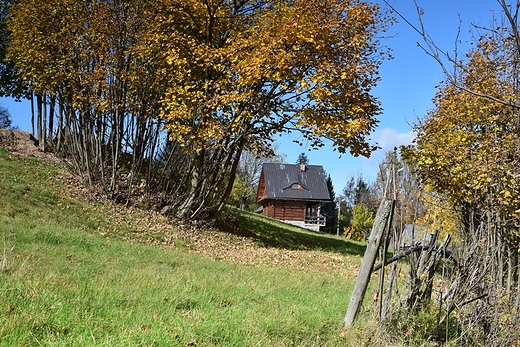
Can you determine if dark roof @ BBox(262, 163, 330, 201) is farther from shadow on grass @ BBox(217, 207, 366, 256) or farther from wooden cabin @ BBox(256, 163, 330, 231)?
shadow on grass @ BBox(217, 207, 366, 256)

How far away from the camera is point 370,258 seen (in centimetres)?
415

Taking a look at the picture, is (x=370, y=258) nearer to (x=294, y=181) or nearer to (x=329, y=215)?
(x=294, y=181)

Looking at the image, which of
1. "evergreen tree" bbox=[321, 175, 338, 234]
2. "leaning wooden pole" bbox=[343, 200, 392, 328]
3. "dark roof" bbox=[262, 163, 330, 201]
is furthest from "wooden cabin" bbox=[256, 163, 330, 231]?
"leaning wooden pole" bbox=[343, 200, 392, 328]

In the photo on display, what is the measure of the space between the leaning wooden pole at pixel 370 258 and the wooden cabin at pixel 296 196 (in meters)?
37.4

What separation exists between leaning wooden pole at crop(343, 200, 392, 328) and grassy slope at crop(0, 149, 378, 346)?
238 mm

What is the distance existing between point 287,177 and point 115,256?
36.6 metres

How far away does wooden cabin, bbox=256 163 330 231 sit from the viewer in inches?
1650

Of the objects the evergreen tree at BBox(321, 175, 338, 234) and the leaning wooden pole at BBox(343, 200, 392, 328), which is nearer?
the leaning wooden pole at BBox(343, 200, 392, 328)

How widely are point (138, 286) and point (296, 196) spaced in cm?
3759

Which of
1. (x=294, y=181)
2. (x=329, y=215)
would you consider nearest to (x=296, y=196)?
(x=294, y=181)

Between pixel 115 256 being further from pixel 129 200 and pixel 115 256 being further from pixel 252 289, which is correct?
pixel 129 200

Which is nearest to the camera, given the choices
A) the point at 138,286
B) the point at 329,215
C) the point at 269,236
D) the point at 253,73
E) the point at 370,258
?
the point at 370,258

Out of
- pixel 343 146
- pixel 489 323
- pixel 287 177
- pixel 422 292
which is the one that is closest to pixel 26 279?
pixel 422 292

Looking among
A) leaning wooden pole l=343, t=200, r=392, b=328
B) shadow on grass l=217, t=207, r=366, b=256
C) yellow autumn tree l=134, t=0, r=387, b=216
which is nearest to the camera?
leaning wooden pole l=343, t=200, r=392, b=328
